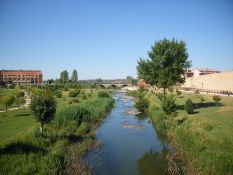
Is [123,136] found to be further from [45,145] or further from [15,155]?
[15,155]

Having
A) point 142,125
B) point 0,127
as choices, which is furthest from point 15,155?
point 142,125

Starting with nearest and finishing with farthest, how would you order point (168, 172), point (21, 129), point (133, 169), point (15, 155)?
point (15, 155)
point (168, 172)
point (133, 169)
point (21, 129)

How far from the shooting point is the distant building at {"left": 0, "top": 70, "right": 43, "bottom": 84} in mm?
153125

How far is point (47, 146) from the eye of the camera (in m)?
17.3

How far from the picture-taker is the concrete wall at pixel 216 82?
5262cm

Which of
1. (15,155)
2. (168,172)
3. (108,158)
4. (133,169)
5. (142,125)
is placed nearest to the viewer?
(15,155)

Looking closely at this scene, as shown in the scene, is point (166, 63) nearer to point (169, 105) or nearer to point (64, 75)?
point (169, 105)

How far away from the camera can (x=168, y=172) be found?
1495 cm

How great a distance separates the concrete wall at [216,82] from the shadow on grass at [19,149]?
153 feet

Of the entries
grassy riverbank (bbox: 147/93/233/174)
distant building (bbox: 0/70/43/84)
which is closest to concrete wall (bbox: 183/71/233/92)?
grassy riverbank (bbox: 147/93/233/174)

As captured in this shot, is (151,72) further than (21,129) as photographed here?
Yes

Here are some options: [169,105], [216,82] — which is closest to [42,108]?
[169,105]

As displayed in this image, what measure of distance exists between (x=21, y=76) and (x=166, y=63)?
14298 cm

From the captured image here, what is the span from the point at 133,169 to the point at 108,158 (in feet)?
8.44
